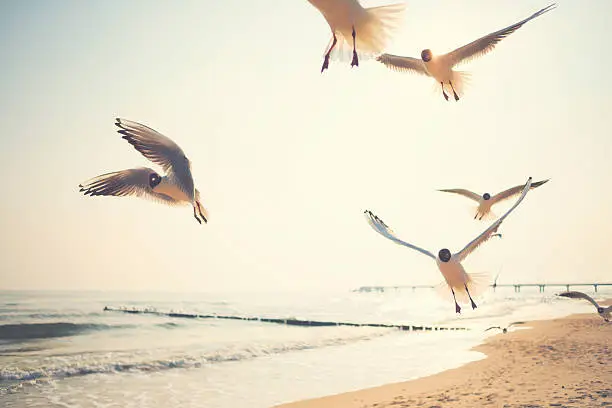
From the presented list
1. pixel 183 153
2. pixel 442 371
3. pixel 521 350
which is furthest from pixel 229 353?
pixel 183 153

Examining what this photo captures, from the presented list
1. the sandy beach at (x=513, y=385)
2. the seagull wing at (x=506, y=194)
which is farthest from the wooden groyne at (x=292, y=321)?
the seagull wing at (x=506, y=194)

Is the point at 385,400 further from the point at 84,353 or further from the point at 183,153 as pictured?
the point at 84,353

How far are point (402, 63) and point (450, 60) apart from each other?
1016 mm

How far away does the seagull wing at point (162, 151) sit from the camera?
10.9 ft

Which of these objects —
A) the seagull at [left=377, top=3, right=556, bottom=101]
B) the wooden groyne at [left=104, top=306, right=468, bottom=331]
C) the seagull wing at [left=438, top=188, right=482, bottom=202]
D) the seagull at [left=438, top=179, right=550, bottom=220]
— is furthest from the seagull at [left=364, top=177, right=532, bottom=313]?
the wooden groyne at [left=104, top=306, right=468, bottom=331]

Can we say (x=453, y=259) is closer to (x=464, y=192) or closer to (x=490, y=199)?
(x=490, y=199)

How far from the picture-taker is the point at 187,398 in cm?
1037

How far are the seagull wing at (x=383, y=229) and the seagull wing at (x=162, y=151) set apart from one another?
173 centimetres

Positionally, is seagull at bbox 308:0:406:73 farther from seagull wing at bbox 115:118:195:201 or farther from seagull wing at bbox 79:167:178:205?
seagull wing at bbox 79:167:178:205

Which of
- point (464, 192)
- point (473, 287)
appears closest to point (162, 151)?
point (473, 287)

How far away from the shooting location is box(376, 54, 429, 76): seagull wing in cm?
631

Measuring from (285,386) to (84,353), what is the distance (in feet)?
33.0

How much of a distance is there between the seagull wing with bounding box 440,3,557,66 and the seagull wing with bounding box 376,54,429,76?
22.7 inches

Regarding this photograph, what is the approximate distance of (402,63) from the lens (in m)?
6.36
